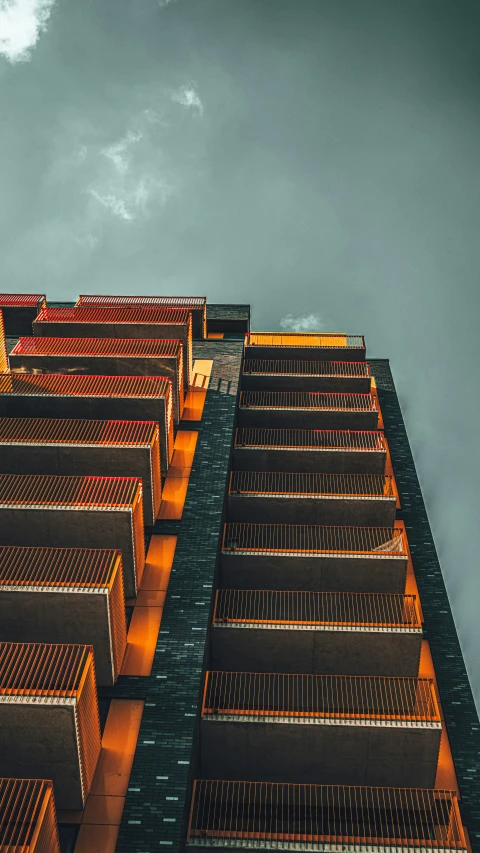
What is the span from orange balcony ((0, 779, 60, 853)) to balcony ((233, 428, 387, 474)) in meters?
19.3

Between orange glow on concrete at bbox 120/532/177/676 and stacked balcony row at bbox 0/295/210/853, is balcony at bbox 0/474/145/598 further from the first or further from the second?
orange glow on concrete at bbox 120/532/177/676

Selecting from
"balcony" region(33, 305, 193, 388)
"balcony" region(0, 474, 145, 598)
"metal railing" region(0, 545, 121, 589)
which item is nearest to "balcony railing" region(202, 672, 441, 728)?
"balcony" region(0, 474, 145, 598)

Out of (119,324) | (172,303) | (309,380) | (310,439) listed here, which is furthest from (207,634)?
(172,303)

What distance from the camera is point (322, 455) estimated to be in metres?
34.0

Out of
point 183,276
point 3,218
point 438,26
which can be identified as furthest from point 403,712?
point 438,26

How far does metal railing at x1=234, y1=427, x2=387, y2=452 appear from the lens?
34.7 meters

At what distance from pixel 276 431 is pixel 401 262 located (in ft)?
231

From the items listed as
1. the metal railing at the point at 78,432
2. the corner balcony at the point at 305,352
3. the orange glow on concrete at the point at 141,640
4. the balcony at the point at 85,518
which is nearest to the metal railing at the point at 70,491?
the balcony at the point at 85,518

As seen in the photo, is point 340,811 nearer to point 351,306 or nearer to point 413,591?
point 413,591

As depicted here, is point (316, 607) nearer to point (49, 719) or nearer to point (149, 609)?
point (149, 609)

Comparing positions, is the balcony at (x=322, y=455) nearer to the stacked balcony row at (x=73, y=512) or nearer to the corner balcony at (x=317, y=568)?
the stacked balcony row at (x=73, y=512)

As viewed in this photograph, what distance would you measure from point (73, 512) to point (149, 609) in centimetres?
395

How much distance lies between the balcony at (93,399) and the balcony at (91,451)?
5.80 feet

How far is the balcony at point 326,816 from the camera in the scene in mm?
19703
